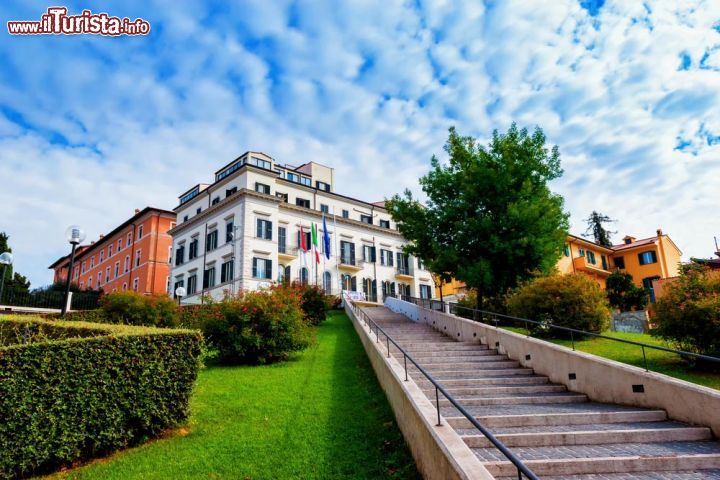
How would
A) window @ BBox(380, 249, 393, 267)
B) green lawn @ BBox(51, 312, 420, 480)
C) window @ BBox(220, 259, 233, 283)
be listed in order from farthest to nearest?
window @ BBox(380, 249, 393, 267) → window @ BBox(220, 259, 233, 283) → green lawn @ BBox(51, 312, 420, 480)

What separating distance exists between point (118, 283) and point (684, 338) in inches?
2149

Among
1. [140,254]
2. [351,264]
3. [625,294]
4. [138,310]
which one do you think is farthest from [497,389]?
[140,254]

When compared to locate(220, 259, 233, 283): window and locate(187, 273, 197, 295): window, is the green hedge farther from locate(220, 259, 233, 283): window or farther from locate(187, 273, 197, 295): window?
locate(187, 273, 197, 295): window

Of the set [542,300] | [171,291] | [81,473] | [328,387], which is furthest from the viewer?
[171,291]

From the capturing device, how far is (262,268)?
36594mm

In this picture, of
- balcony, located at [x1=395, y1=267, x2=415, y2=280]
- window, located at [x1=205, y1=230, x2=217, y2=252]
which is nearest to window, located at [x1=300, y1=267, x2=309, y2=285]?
window, located at [x1=205, y1=230, x2=217, y2=252]

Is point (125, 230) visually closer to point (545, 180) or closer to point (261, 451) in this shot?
point (545, 180)

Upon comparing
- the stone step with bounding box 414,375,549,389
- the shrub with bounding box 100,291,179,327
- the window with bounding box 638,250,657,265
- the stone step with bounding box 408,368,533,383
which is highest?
the window with bounding box 638,250,657,265

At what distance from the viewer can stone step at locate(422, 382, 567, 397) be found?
909cm

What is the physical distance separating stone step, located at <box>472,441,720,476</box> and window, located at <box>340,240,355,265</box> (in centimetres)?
3798

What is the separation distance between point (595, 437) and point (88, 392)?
24.3 ft

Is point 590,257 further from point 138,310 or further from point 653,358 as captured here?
point 138,310

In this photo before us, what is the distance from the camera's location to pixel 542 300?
15203mm

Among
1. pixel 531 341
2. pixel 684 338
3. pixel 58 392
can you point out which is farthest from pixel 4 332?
pixel 684 338
